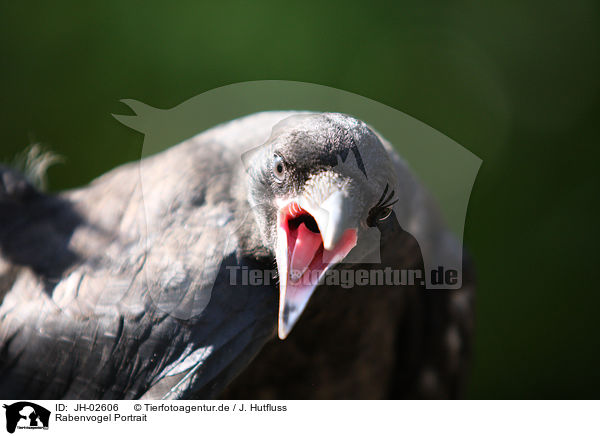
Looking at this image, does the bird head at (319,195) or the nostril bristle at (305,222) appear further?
the nostril bristle at (305,222)

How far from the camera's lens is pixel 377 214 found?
94cm

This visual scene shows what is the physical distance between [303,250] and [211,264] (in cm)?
21

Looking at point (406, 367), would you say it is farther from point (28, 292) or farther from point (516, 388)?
point (516, 388)

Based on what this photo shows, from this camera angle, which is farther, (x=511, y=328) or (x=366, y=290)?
(x=511, y=328)

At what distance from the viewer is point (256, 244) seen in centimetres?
102

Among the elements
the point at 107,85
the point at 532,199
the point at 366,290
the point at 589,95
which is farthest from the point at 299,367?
the point at 589,95

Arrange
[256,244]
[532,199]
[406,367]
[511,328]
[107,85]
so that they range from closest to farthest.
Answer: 1. [256,244]
2. [406,367]
3. [107,85]
4. [532,199]
5. [511,328]

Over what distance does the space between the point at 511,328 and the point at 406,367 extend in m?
1.13

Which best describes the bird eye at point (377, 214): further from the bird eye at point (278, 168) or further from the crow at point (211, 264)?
the bird eye at point (278, 168)

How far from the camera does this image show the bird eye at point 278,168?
93 cm
